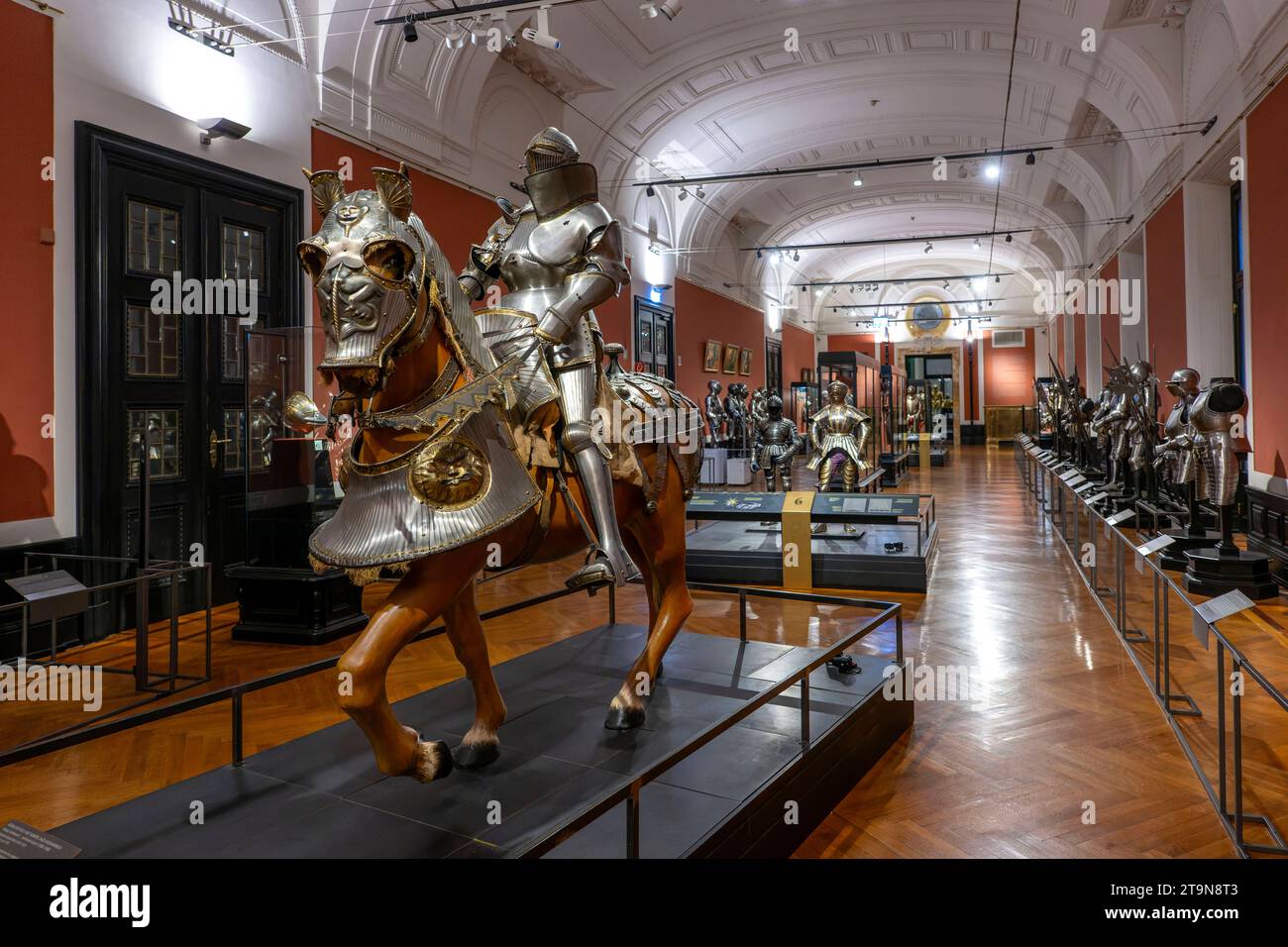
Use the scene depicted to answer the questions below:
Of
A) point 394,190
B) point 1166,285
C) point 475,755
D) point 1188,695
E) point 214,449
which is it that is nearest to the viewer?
point 394,190

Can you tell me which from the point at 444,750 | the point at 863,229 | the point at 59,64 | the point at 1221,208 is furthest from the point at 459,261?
the point at 863,229

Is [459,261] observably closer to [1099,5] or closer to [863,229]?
[1099,5]

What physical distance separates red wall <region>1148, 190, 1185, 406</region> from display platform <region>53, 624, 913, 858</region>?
10.3 m

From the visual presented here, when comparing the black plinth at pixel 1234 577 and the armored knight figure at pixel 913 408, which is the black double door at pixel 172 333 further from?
the armored knight figure at pixel 913 408

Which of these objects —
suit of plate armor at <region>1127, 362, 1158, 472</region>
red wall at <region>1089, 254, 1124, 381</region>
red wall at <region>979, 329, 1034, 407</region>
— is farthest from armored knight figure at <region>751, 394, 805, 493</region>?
red wall at <region>979, 329, 1034, 407</region>

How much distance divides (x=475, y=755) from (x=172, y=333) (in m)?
5.88

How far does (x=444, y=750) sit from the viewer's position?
8.59 feet

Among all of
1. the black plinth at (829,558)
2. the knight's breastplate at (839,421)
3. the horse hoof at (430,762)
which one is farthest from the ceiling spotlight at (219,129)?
the knight's breastplate at (839,421)

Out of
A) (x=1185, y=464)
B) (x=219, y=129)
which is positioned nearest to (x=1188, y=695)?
(x=1185, y=464)

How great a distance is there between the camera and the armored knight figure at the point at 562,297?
9.69 feet

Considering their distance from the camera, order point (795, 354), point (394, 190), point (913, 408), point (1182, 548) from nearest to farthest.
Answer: point (394, 190)
point (1182, 548)
point (913, 408)
point (795, 354)

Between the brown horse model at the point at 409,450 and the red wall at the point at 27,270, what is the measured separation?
492 centimetres

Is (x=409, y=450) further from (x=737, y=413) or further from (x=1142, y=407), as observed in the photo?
(x=737, y=413)

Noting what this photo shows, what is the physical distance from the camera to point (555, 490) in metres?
2.98
